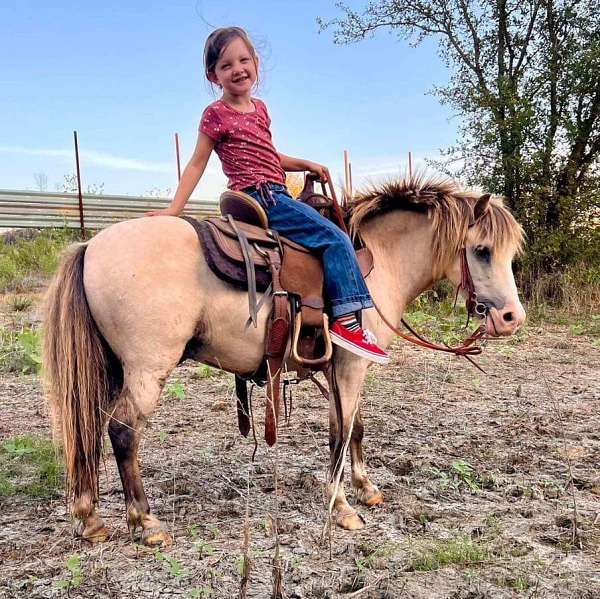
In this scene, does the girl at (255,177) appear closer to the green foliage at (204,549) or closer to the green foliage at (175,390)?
the green foliage at (204,549)

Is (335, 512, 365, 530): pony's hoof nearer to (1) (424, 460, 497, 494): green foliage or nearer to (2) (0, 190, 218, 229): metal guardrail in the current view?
(1) (424, 460, 497, 494): green foliage

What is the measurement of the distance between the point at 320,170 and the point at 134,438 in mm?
1779

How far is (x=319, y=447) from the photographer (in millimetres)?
3734

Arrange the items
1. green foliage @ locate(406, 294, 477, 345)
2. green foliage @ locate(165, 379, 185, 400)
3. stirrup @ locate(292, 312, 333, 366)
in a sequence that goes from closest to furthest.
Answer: stirrup @ locate(292, 312, 333, 366), green foliage @ locate(165, 379, 185, 400), green foliage @ locate(406, 294, 477, 345)

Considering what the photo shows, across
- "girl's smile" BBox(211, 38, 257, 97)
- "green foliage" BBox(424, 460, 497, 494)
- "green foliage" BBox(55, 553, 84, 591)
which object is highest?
"girl's smile" BBox(211, 38, 257, 97)

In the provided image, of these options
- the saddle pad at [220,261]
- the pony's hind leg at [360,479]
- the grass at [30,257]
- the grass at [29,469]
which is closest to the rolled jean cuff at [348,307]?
the saddle pad at [220,261]

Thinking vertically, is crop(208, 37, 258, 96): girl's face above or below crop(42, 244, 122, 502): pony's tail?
above

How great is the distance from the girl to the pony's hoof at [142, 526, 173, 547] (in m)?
1.20

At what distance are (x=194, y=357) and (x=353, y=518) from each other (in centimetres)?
111

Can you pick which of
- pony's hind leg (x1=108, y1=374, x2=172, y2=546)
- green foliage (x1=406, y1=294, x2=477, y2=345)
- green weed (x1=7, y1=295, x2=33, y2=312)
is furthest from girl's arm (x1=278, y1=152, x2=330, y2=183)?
green weed (x1=7, y1=295, x2=33, y2=312)

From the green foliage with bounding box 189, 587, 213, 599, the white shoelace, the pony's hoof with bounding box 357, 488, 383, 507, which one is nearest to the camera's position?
the green foliage with bounding box 189, 587, 213, 599

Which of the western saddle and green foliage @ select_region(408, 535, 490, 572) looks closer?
green foliage @ select_region(408, 535, 490, 572)

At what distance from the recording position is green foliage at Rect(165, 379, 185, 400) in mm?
4597

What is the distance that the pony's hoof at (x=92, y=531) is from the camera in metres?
2.53
